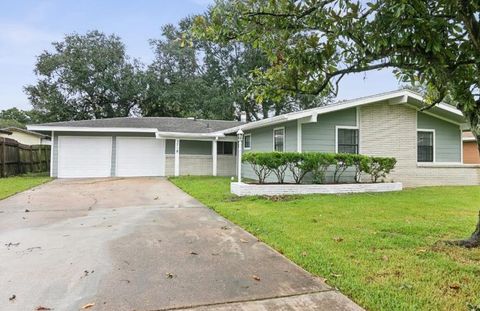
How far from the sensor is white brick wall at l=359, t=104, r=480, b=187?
13742 millimetres

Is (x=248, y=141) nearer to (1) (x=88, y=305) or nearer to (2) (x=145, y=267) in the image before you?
(2) (x=145, y=267)

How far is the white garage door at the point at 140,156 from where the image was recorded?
→ 19.0 m

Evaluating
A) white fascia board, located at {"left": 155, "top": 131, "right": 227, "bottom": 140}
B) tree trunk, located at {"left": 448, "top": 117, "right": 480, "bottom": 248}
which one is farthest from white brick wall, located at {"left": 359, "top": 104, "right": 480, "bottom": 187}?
tree trunk, located at {"left": 448, "top": 117, "right": 480, "bottom": 248}

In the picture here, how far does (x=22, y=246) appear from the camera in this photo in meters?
5.15

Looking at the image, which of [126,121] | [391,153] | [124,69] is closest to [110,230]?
[391,153]

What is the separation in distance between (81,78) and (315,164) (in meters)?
25.8

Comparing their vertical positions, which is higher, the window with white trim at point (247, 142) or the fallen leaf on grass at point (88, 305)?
the window with white trim at point (247, 142)

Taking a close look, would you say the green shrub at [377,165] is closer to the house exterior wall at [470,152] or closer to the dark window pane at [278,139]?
the dark window pane at [278,139]

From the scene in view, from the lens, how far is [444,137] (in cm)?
1490

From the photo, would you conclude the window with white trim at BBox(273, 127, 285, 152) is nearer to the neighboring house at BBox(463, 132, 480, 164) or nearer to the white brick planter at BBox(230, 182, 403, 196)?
the white brick planter at BBox(230, 182, 403, 196)

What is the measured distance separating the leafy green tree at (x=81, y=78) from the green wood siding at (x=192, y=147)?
13485mm

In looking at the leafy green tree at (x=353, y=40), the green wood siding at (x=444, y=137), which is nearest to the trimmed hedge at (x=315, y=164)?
the green wood siding at (x=444, y=137)

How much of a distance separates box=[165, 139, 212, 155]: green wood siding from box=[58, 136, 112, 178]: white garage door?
10.2 ft

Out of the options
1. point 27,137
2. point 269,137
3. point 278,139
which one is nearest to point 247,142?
point 269,137
